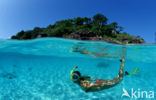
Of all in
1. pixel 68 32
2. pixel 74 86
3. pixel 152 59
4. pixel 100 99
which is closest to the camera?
pixel 100 99

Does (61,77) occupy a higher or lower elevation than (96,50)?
lower

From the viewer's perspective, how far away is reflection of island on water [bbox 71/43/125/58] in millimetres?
15945

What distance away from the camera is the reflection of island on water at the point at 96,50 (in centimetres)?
1595

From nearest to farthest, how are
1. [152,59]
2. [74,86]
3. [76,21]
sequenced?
1. [74,86]
2. [152,59]
3. [76,21]

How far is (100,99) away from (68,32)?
29.1m

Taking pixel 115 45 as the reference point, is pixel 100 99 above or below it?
below

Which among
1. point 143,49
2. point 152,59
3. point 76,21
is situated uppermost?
point 76,21

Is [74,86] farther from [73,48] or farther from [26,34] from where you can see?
[26,34]

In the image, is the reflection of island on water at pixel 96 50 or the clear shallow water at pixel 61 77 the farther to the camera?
the reflection of island on water at pixel 96 50

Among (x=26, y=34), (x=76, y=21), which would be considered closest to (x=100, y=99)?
(x=76, y=21)

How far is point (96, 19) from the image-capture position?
44.2 meters

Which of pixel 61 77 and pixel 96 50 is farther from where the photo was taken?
pixel 96 50

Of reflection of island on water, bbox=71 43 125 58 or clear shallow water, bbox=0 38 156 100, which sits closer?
clear shallow water, bbox=0 38 156 100

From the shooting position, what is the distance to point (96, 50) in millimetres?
16984
